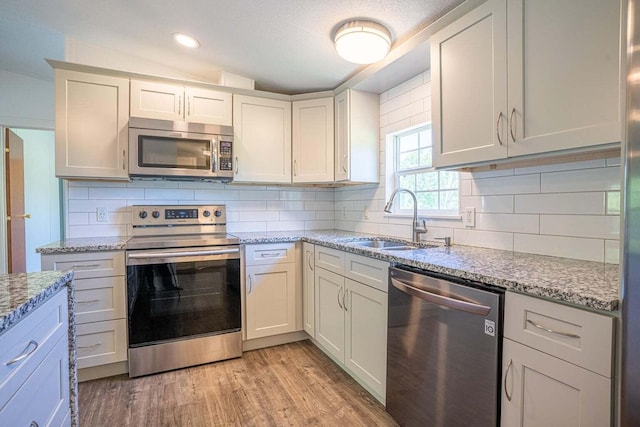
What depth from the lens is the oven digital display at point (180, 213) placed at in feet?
8.80

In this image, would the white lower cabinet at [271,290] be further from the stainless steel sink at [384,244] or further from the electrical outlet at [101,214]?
the electrical outlet at [101,214]

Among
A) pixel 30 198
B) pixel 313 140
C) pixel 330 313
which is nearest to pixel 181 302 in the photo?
pixel 330 313

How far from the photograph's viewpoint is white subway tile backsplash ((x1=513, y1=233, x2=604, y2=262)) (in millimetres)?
1359

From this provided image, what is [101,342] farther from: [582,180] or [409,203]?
[582,180]

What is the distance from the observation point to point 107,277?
2141mm

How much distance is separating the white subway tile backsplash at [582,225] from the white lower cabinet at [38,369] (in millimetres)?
Answer: 2046

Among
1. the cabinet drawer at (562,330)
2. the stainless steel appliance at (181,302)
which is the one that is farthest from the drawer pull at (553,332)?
the stainless steel appliance at (181,302)

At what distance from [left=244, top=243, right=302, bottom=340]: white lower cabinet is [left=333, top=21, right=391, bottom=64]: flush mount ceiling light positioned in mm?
1474

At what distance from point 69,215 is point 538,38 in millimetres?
3138

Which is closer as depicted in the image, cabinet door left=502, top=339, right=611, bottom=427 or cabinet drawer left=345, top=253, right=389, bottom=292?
cabinet door left=502, top=339, right=611, bottom=427

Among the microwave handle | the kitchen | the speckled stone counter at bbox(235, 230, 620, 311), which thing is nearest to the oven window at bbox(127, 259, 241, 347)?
the kitchen

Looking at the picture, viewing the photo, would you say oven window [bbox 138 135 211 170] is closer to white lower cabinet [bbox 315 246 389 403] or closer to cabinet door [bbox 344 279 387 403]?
white lower cabinet [bbox 315 246 389 403]

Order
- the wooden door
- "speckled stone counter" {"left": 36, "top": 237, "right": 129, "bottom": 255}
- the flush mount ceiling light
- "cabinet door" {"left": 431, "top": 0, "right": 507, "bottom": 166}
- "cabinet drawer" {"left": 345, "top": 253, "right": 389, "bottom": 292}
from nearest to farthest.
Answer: "cabinet door" {"left": 431, "top": 0, "right": 507, "bottom": 166}
"cabinet drawer" {"left": 345, "top": 253, "right": 389, "bottom": 292}
the flush mount ceiling light
"speckled stone counter" {"left": 36, "top": 237, "right": 129, "bottom": 255}
the wooden door

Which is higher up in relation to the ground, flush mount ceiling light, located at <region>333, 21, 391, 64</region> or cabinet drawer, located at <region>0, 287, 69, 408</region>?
flush mount ceiling light, located at <region>333, 21, 391, 64</region>
